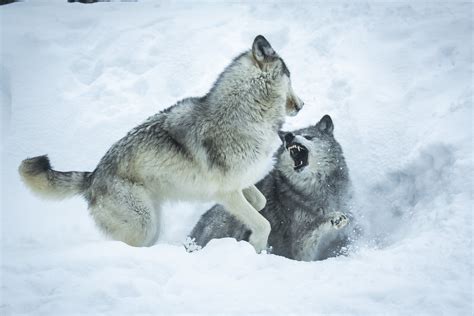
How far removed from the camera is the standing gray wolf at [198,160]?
4.44 m

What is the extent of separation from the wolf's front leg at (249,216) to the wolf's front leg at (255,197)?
1.46ft

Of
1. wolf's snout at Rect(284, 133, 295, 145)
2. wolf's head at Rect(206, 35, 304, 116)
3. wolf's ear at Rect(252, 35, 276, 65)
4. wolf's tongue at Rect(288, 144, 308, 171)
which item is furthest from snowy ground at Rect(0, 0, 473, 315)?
wolf's ear at Rect(252, 35, 276, 65)

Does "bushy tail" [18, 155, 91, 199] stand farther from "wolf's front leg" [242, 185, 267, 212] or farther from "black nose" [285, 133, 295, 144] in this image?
"black nose" [285, 133, 295, 144]

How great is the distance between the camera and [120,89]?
7289 mm

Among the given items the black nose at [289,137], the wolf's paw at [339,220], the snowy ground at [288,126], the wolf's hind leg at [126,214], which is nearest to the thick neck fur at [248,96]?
the black nose at [289,137]

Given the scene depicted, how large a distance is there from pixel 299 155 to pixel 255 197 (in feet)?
2.81

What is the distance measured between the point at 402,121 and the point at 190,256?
12.3 ft

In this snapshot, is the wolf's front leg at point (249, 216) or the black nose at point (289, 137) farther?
the black nose at point (289, 137)

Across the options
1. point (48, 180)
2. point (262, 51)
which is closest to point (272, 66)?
point (262, 51)

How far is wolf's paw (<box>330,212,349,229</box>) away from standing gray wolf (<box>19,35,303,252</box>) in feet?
2.82

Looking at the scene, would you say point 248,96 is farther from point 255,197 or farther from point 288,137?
point 255,197

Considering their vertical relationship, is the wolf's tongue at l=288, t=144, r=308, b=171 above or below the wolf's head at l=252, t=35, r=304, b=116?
below

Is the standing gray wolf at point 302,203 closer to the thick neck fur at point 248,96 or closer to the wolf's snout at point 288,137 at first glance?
the wolf's snout at point 288,137

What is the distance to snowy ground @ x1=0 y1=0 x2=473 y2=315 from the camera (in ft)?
10.1
